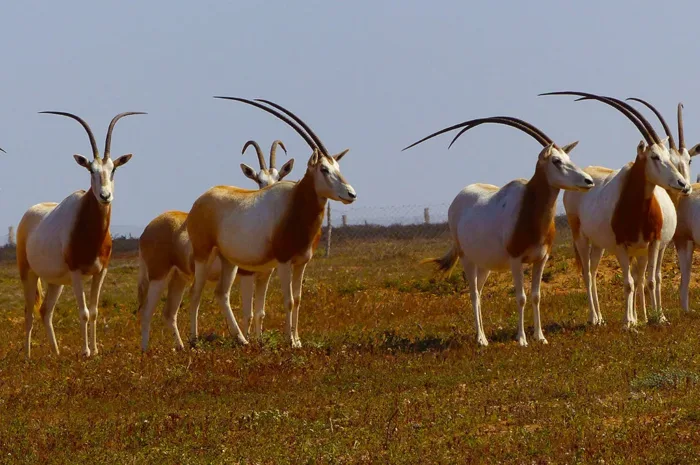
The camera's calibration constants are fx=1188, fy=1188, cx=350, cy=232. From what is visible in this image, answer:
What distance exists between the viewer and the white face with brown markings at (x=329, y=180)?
13.9 meters

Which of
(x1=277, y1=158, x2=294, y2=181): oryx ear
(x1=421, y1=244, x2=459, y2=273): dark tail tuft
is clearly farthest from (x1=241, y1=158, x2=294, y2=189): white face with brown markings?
(x1=421, y1=244, x2=459, y2=273): dark tail tuft

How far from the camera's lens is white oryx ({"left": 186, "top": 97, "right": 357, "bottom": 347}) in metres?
14.1

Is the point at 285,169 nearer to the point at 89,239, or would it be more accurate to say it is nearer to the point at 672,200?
the point at 89,239

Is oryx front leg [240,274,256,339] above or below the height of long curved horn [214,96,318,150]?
below

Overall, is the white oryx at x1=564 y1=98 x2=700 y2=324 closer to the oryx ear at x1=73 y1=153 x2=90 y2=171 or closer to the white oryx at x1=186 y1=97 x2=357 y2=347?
the white oryx at x1=186 y1=97 x2=357 y2=347

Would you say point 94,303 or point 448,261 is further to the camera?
point 448,261

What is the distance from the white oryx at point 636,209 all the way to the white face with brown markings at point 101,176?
18.5 feet

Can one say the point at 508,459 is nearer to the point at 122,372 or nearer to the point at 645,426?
the point at 645,426

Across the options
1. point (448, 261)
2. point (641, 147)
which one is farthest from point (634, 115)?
point (448, 261)

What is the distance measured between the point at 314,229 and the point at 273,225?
498mm

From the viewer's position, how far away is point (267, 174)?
18000mm

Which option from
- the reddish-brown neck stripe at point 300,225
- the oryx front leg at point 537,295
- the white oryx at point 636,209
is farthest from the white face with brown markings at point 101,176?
the white oryx at point 636,209

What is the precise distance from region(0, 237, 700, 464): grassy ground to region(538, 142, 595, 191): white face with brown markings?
1704 mm

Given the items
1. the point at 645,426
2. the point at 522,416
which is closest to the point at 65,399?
the point at 522,416
